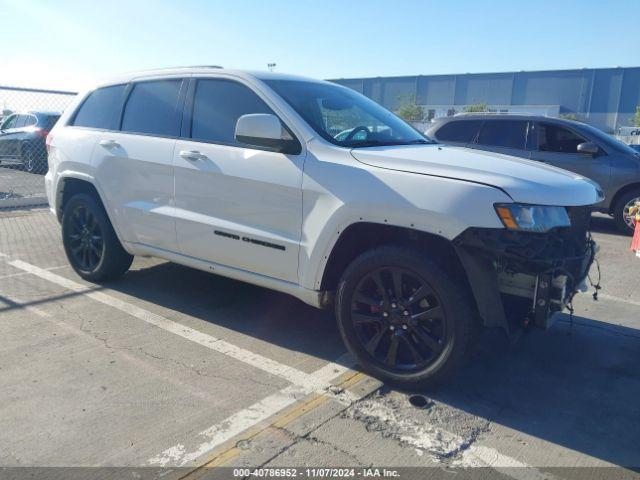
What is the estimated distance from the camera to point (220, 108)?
13.9ft

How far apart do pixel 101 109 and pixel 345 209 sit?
3.05 meters

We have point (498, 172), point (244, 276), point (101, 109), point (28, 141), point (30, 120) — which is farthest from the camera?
point (30, 120)

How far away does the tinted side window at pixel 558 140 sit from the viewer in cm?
909

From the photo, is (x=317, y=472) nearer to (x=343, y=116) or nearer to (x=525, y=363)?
(x=525, y=363)

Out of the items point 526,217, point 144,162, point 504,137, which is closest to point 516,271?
point 526,217

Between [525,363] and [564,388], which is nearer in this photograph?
[564,388]

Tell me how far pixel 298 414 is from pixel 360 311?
762 mm

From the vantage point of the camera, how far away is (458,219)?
2.99 m

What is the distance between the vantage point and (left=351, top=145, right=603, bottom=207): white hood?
9.95 ft

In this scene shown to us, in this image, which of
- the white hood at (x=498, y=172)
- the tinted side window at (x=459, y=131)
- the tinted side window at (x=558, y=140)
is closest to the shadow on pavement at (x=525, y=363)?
the white hood at (x=498, y=172)

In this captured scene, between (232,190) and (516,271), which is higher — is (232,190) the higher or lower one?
the higher one

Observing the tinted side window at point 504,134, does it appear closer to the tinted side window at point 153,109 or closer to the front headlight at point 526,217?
the tinted side window at point 153,109

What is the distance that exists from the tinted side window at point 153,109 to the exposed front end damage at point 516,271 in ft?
8.60

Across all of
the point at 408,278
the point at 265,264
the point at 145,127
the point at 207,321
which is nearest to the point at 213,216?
the point at 265,264
